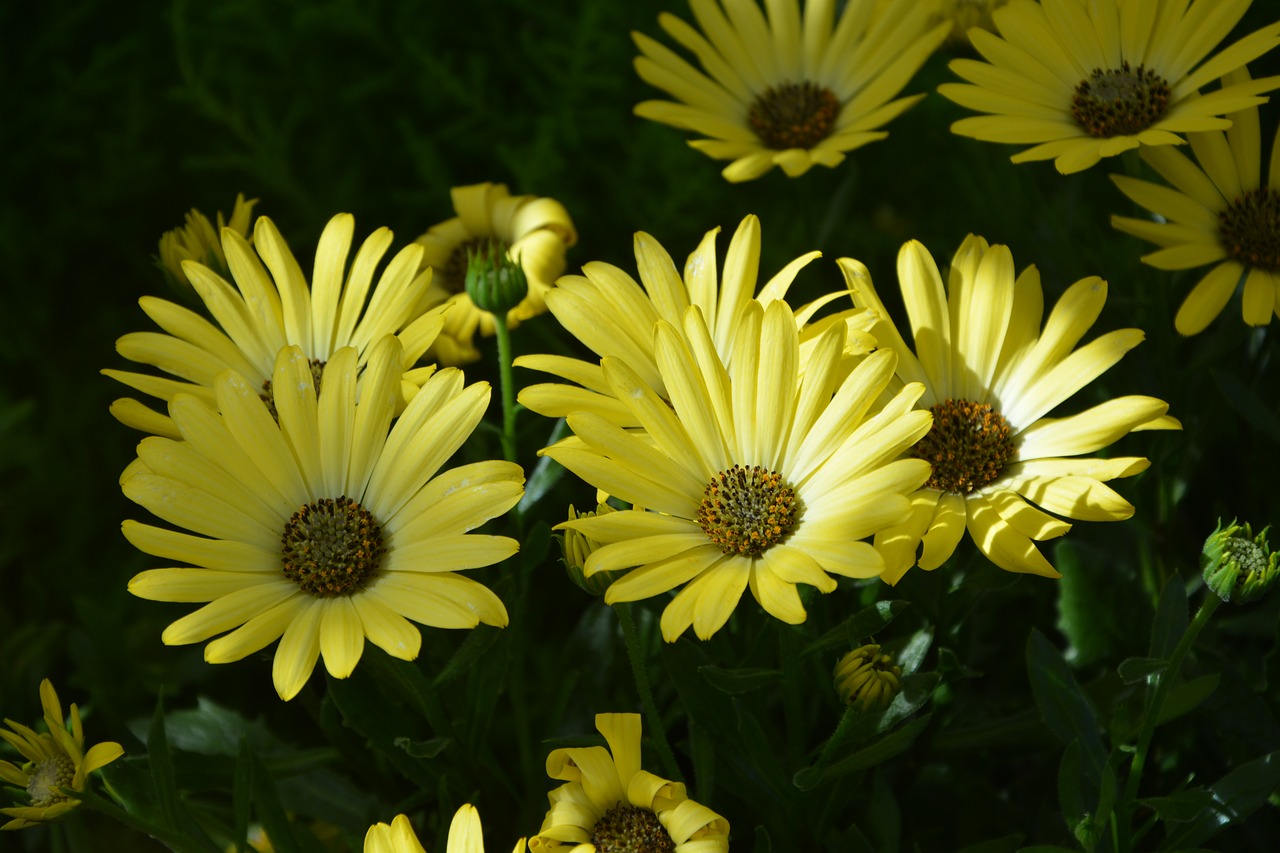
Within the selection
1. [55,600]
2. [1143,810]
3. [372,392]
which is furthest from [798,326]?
[55,600]

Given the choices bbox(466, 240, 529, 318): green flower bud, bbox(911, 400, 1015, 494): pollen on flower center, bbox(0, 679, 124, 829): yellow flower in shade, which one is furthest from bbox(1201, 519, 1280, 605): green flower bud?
bbox(0, 679, 124, 829): yellow flower in shade

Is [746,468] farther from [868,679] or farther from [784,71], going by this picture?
[784,71]

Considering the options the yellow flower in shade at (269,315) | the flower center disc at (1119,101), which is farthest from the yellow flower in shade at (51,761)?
the flower center disc at (1119,101)

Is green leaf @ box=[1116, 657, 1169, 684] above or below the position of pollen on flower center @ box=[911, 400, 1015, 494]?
below

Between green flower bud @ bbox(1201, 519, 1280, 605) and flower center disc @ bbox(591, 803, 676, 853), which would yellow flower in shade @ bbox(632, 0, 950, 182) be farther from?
flower center disc @ bbox(591, 803, 676, 853)

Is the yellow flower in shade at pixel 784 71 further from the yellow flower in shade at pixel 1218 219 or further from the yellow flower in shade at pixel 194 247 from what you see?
the yellow flower in shade at pixel 194 247

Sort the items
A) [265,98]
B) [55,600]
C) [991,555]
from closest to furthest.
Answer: [991,555]
[55,600]
[265,98]

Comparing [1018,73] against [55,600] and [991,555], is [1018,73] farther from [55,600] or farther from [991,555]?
[55,600]
